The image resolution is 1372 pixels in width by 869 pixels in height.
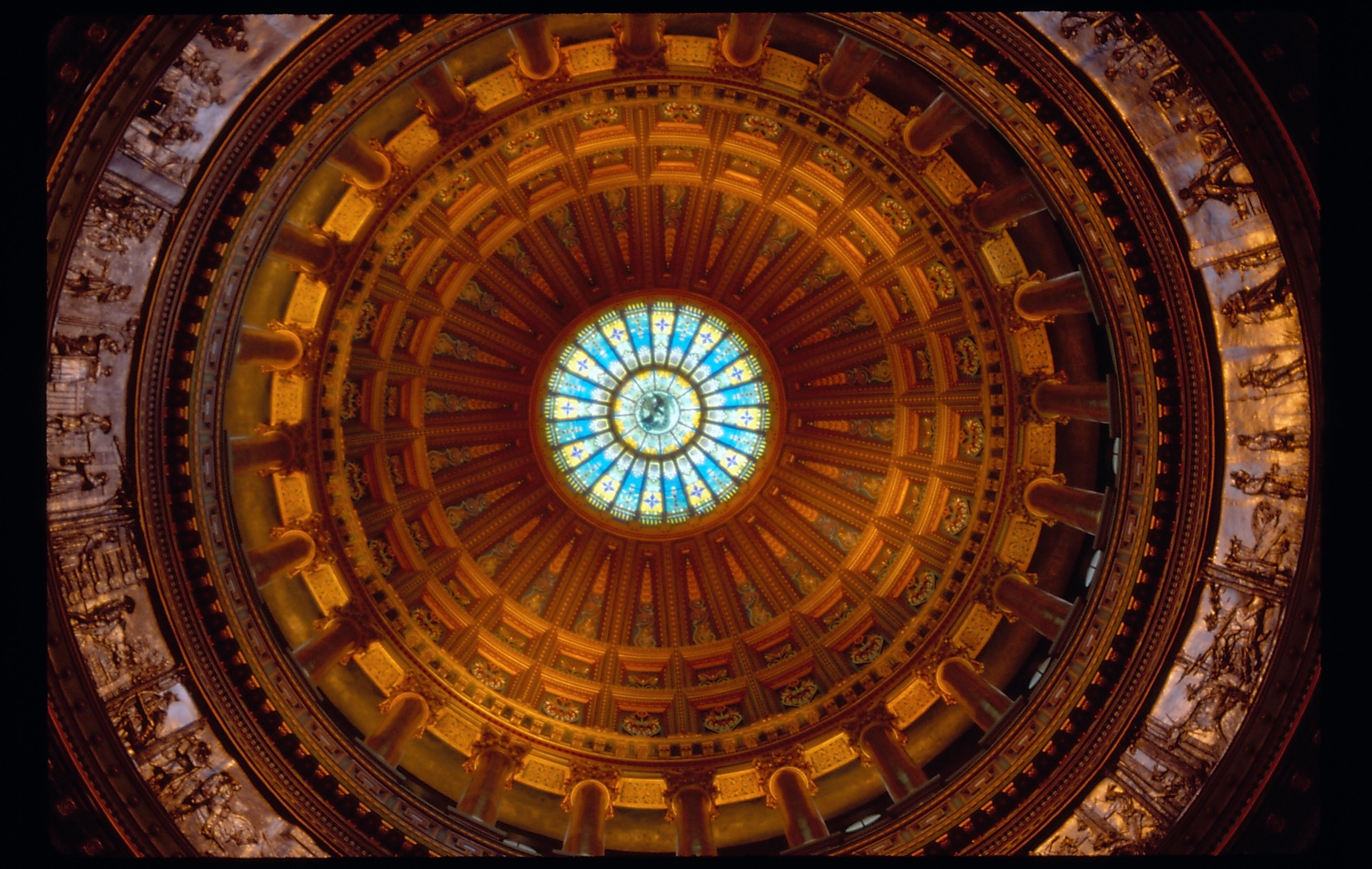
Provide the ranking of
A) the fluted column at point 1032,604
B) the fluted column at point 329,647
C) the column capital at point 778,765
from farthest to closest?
the column capital at point 778,765
the fluted column at point 329,647
the fluted column at point 1032,604

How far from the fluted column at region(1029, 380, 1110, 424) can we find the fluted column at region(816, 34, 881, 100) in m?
7.01

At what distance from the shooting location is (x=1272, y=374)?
1282 centimetres

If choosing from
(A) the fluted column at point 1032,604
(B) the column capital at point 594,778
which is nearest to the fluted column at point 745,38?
(A) the fluted column at point 1032,604

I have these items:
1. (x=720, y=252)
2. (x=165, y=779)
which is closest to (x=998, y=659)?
(x=720, y=252)

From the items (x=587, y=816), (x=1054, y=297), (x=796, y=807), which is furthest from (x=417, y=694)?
(x=1054, y=297)

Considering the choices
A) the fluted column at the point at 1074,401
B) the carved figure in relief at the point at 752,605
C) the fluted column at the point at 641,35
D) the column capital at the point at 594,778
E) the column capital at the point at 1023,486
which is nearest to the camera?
the fluted column at the point at 641,35

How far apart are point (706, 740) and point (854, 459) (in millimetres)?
8039

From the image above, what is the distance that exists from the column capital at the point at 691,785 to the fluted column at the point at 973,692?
17.7ft

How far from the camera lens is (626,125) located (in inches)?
722

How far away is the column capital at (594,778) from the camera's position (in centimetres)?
1852

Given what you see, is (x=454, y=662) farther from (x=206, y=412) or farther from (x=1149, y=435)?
(x=1149, y=435)

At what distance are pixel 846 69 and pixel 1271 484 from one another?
9.89 meters

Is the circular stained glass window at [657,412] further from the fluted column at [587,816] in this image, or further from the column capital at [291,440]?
the fluted column at [587,816]

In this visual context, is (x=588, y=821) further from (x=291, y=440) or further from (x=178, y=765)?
(x=291, y=440)
